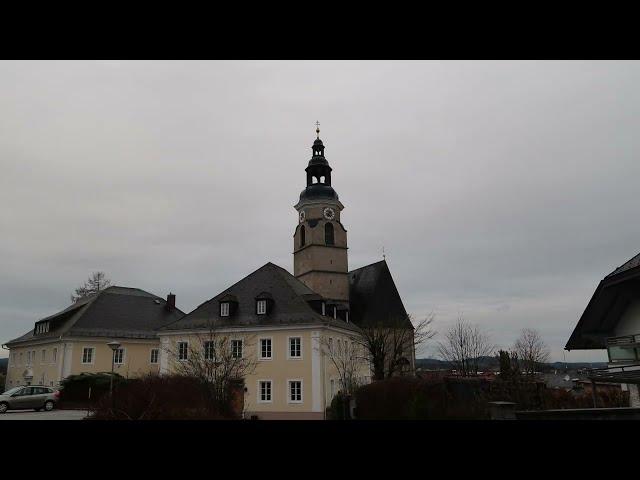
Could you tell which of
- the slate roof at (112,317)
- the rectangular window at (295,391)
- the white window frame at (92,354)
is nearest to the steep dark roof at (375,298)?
the rectangular window at (295,391)

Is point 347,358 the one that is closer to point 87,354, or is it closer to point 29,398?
point 87,354

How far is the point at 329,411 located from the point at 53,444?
28275 mm

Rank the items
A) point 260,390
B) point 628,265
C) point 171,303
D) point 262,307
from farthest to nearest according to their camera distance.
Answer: point 171,303
point 262,307
point 260,390
point 628,265

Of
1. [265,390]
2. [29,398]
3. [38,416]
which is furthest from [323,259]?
[38,416]

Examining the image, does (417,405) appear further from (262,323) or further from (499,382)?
(262,323)

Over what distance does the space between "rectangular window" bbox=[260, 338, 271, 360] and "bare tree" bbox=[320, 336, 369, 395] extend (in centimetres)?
308

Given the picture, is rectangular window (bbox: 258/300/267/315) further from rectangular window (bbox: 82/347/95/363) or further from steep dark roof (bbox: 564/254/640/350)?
steep dark roof (bbox: 564/254/640/350)

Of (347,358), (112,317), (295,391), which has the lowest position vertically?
(295,391)

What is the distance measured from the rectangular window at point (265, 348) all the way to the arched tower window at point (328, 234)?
17316mm

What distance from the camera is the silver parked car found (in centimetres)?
2320

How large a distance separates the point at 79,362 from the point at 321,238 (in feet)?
70.0

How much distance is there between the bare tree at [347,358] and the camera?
3038 cm

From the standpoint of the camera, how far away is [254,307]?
107 ft

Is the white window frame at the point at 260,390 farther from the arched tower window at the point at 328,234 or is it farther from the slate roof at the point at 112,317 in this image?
the arched tower window at the point at 328,234
